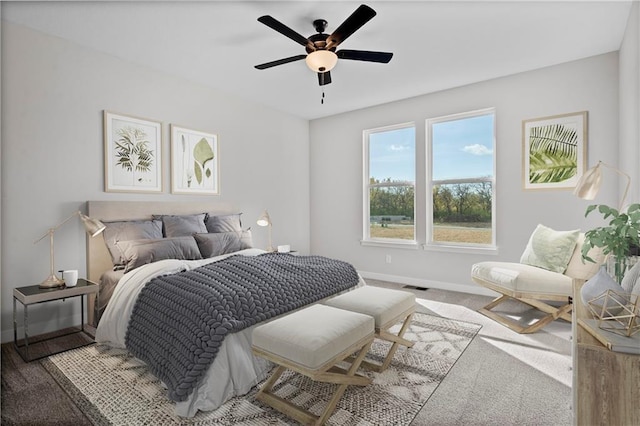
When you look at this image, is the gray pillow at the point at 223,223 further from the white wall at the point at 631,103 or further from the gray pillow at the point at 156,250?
the white wall at the point at 631,103

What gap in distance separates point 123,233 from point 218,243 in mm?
893

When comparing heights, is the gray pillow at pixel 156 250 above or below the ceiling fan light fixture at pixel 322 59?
below

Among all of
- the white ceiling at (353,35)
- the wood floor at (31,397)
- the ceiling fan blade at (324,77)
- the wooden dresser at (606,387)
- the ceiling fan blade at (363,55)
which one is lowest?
the wood floor at (31,397)

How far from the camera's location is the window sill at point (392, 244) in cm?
480

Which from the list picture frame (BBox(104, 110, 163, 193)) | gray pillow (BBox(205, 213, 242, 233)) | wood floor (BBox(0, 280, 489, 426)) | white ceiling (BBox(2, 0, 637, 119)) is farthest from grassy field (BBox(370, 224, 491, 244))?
wood floor (BBox(0, 280, 489, 426))

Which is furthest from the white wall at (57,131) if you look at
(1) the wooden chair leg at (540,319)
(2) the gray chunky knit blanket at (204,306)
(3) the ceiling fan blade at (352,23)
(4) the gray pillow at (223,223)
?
(1) the wooden chair leg at (540,319)

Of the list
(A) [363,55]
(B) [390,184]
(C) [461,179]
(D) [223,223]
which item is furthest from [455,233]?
(D) [223,223]

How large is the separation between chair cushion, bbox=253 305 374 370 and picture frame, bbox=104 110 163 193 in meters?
2.54

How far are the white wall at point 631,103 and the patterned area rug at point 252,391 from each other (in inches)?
80.3

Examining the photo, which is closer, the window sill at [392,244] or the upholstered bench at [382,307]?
the upholstered bench at [382,307]

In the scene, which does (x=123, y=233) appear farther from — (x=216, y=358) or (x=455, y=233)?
(x=455, y=233)

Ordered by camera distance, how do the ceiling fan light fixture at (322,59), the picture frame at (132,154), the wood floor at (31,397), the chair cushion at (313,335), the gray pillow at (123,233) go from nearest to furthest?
the chair cushion at (313,335) → the wood floor at (31,397) → the ceiling fan light fixture at (322,59) → the gray pillow at (123,233) → the picture frame at (132,154)

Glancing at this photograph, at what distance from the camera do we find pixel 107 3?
8.42 feet

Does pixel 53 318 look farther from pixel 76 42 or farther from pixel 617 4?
pixel 617 4
